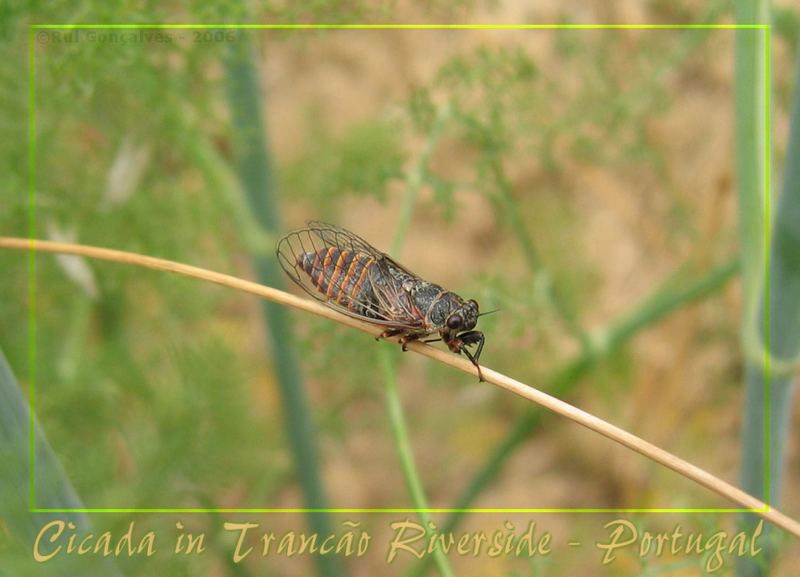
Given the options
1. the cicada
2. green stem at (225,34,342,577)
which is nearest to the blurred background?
green stem at (225,34,342,577)

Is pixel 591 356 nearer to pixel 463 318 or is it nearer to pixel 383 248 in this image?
pixel 463 318

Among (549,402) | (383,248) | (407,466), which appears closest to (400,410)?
(407,466)

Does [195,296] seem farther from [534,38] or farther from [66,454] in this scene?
[534,38]

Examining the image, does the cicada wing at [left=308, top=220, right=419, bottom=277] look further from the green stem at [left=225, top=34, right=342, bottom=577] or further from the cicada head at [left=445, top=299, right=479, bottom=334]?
the green stem at [left=225, top=34, right=342, bottom=577]

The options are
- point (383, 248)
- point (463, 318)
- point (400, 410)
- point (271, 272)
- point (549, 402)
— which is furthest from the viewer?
point (383, 248)

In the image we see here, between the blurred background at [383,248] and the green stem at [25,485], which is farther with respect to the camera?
the blurred background at [383,248]

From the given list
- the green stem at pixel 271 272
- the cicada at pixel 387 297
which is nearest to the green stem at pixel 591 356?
the green stem at pixel 271 272

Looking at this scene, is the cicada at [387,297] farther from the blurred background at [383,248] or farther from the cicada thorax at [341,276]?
the blurred background at [383,248]

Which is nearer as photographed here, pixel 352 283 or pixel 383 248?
pixel 352 283

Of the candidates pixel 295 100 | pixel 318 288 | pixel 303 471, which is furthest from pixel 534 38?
pixel 318 288
